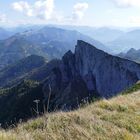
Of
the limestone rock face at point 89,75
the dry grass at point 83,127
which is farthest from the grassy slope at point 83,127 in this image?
the limestone rock face at point 89,75

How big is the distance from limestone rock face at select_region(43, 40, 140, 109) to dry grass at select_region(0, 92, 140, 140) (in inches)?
3610

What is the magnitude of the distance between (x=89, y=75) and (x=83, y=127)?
5814 inches

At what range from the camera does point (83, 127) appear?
307 inches

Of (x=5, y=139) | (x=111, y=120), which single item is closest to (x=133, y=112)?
(x=111, y=120)

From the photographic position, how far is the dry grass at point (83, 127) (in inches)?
276

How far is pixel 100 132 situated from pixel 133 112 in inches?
127

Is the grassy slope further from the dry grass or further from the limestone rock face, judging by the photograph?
the limestone rock face

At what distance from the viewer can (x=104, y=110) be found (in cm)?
1027

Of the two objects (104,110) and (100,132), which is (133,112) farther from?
(100,132)

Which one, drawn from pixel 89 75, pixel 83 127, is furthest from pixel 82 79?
pixel 83 127

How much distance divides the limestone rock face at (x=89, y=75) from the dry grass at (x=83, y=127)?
91.7 meters

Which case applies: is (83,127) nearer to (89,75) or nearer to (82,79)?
(89,75)

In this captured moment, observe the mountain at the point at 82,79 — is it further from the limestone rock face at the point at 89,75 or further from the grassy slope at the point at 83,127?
the grassy slope at the point at 83,127

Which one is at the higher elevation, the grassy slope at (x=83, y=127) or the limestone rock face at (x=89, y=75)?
the grassy slope at (x=83, y=127)
